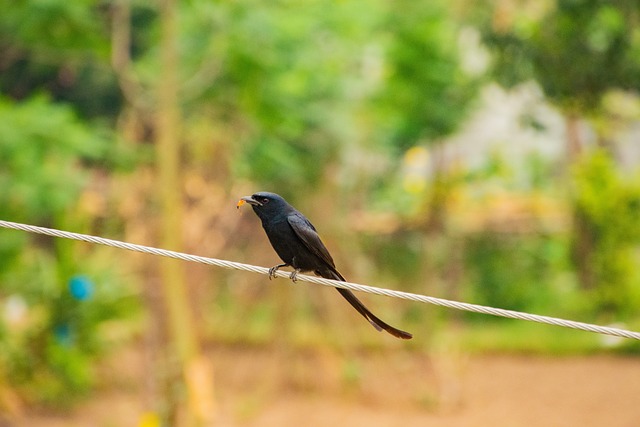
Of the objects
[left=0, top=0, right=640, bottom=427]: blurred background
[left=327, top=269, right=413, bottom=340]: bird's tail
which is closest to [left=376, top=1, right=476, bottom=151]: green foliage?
[left=0, top=0, right=640, bottom=427]: blurred background

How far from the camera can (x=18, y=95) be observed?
1266 cm

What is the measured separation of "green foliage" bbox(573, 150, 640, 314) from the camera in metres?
13.8

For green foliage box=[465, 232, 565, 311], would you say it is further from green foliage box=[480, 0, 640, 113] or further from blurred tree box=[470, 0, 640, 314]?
green foliage box=[480, 0, 640, 113]

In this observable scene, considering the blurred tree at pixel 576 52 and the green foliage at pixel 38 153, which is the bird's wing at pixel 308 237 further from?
the blurred tree at pixel 576 52

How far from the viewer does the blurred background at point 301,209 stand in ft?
27.1

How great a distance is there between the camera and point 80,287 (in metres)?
9.65

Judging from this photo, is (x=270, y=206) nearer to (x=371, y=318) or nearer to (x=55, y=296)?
(x=371, y=318)

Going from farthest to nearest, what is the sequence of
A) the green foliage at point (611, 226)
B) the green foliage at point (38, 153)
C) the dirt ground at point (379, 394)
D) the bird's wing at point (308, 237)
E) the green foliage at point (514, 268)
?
the green foliage at point (514, 268)
the green foliage at point (611, 226)
the dirt ground at point (379, 394)
the green foliage at point (38, 153)
the bird's wing at point (308, 237)

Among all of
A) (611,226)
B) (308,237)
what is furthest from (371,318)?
(611,226)

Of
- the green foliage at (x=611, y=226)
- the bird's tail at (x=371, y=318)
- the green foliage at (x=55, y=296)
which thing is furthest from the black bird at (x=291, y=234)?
the green foliage at (x=611, y=226)

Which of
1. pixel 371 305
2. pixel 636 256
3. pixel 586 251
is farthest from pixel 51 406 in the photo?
pixel 636 256

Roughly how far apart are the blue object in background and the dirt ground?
4.37ft

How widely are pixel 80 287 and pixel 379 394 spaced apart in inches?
144

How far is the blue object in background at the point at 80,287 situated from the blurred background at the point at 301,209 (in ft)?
0.11
